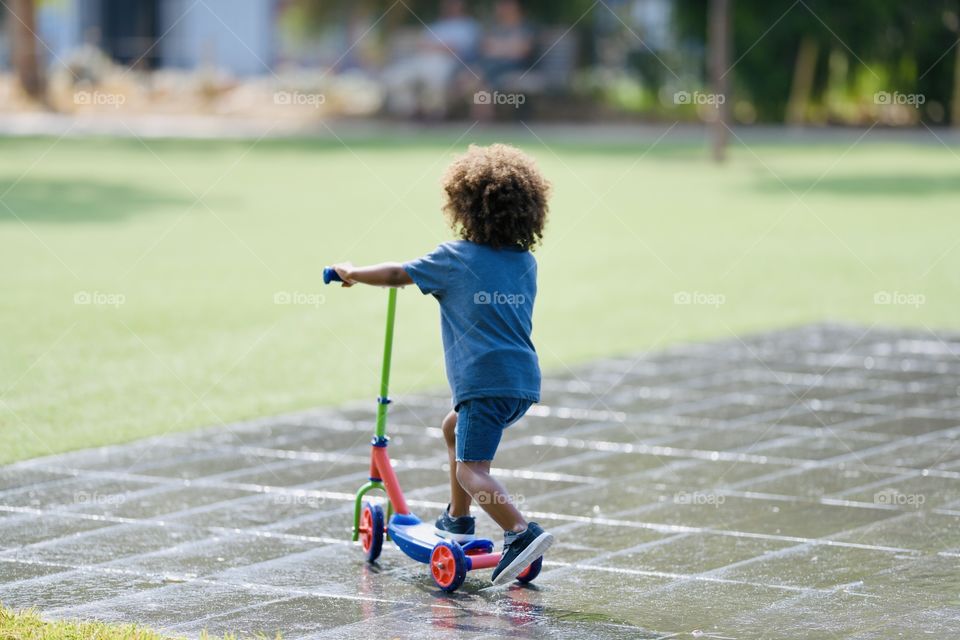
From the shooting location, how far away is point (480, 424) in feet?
17.0

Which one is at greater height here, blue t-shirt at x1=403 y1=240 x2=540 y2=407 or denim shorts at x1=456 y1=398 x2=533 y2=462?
blue t-shirt at x1=403 y1=240 x2=540 y2=407

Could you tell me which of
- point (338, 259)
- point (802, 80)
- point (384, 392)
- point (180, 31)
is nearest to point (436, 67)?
point (802, 80)

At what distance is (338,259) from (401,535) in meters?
9.49

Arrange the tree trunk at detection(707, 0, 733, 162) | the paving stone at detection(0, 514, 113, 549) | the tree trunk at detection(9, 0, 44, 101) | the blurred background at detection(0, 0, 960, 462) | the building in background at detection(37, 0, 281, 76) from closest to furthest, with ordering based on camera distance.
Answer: the paving stone at detection(0, 514, 113, 549) → the blurred background at detection(0, 0, 960, 462) → the tree trunk at detection(707, 0, 733, 162) → the tree trunk at detection(9, 0, 44, 101) → the building in background at detection(37, 0, 281, 76)

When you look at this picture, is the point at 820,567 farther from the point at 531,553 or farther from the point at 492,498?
the point at 492,498

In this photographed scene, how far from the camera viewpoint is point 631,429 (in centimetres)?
818

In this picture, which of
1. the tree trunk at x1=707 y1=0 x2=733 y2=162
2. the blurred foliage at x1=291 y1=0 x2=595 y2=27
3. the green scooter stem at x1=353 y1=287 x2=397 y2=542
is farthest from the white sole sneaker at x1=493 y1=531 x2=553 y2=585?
the blurred foliage at x1=291 y1=0 x2=595 y2=27

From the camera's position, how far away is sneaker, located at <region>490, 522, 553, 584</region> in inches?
198

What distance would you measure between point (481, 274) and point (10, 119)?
30.9 meters

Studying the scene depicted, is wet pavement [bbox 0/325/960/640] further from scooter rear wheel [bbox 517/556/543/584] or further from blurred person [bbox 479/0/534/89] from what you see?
blurred person [bbox 479/0/534/89]

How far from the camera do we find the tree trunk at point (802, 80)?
34.1 metres

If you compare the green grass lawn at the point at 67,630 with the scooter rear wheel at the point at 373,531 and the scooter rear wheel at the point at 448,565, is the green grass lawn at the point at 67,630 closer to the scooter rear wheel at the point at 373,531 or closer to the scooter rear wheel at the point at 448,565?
the scooter rear wheel at the point at 448,565

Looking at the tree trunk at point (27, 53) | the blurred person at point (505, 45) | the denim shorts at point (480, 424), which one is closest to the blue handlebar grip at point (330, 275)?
the denim shorts at point (480, 424)

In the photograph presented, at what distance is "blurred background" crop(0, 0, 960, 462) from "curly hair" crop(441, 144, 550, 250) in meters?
3.11
